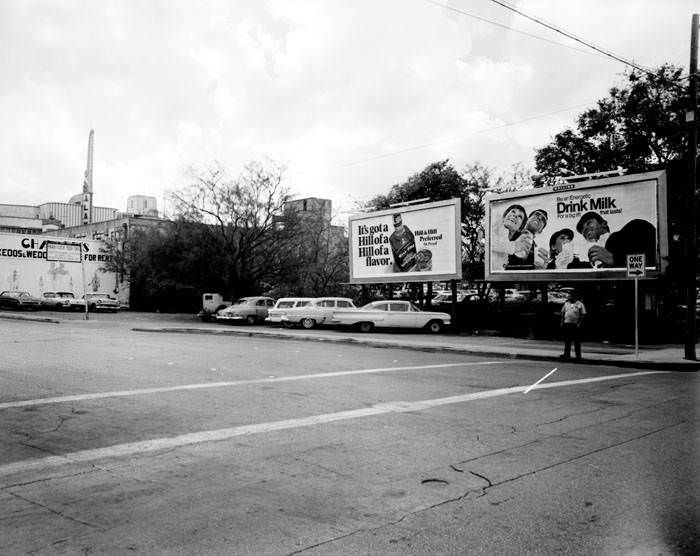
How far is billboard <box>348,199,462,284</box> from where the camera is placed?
3073 cm

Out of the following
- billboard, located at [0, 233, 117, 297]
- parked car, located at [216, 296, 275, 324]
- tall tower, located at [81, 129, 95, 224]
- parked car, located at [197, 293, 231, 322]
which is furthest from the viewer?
tall tower, located at [81, 129, 95, 224]

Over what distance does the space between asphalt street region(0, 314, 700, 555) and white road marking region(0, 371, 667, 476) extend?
36mm

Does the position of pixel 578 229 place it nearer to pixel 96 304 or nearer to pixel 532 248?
pixel 532 248

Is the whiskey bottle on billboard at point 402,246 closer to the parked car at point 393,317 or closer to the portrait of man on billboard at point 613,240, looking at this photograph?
the parked car at point 393,317

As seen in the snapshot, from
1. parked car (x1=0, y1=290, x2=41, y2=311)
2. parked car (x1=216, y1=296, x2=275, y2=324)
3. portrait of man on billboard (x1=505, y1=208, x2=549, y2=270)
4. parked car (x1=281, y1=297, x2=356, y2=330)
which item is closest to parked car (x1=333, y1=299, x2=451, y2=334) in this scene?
parked car (x1=281, y1=297, x2=356, y2=330)

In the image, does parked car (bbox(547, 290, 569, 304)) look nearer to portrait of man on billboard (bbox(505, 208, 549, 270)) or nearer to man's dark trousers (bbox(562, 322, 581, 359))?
portrait of man on billboard (bbox(505, 208, 549, 270))

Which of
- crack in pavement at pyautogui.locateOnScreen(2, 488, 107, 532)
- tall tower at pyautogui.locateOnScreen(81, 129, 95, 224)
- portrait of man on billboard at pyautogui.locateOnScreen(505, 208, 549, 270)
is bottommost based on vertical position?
crack in pavement at pyautogui.locateOnScreen(2, 488, 107, 532)

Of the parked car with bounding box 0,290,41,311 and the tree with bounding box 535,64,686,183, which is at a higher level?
the tree with bounding box 535,64,686,183

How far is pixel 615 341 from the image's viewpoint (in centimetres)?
2486

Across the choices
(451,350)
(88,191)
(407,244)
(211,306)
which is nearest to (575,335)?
(451,350)

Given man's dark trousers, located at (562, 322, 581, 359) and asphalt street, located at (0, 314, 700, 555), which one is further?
man's dark trousers, located at (562, 322, 581, 359)

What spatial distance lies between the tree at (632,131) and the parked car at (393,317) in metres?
11.6

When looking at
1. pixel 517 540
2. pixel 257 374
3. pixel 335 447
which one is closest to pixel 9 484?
pixel 335 447

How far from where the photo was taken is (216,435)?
24.1 feet
